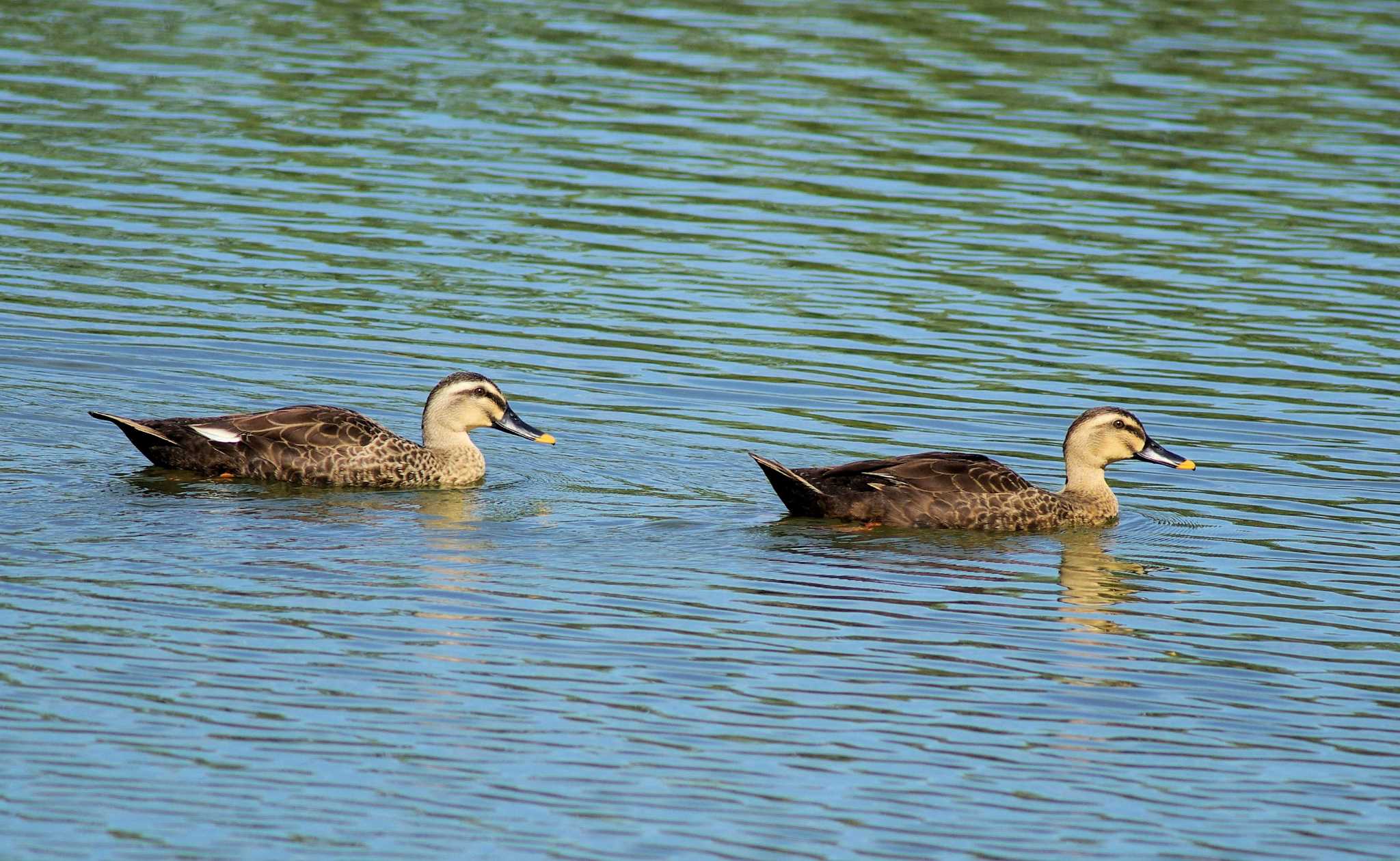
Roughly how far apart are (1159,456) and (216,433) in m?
5.70

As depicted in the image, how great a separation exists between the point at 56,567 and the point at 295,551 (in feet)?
4.07

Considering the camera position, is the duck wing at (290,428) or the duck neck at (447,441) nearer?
the duck wing at (290,428)

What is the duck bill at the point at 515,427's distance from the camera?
14.4 metres

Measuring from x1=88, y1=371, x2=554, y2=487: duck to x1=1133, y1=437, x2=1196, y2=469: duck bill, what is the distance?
4.25m

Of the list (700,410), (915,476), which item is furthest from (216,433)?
(915,476)

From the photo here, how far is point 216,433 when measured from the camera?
13570 mm

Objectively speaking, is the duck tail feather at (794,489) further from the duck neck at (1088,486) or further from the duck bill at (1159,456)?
the duck bill at (1159,456)

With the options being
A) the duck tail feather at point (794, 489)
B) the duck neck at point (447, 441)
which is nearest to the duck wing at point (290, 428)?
the duck neck at point (447, 441)

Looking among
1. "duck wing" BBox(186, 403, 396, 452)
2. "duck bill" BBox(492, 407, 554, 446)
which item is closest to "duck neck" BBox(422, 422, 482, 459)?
"duck bill" BBox(492, 407, 554, 446)

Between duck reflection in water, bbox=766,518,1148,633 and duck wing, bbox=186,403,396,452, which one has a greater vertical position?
duck wing, bbox=186,403,396,452

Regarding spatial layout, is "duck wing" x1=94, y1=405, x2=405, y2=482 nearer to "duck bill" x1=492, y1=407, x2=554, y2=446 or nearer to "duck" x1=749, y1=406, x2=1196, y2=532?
"duck bill" x1=492, y1=407, x2=554, y2=446

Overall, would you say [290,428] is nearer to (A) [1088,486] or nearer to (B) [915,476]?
(B) [915,476]

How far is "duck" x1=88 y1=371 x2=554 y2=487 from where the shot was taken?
44.6 ft

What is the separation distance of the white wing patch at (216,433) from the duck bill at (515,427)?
167cm
